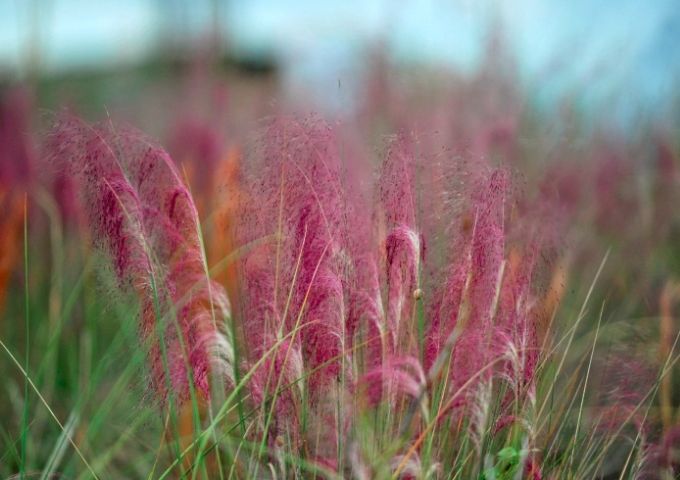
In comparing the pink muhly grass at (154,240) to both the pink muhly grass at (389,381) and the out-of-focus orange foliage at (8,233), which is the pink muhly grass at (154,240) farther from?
the out-of-focus orange foliage at (8,233)

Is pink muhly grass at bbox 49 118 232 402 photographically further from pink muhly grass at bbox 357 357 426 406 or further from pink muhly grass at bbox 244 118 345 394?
pink muhly grass at bbox 357 357 426 406

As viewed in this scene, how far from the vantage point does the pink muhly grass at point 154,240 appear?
116cm

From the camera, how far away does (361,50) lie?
241 centimetres

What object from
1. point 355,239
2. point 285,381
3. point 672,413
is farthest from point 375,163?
point 672,413

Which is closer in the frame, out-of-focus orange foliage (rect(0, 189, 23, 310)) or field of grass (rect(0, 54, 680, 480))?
field of grass (rect(0, 54, 680, 480))

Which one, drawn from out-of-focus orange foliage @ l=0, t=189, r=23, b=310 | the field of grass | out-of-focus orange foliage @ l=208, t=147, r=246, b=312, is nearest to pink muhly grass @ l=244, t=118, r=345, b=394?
the field of grass

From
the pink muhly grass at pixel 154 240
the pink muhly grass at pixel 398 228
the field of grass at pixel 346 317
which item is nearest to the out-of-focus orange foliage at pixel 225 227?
the field of grass at pixel 346 317

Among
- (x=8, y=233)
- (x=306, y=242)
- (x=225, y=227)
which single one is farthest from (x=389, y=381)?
(x=8, y=233)

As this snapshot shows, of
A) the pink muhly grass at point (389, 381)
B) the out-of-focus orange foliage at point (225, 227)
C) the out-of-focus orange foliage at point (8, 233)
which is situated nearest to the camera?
the pink muhly grass at point (389, 381)

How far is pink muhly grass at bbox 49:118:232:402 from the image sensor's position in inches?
45.5

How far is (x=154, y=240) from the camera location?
126cm

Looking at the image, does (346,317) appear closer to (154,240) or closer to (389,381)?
(389,381)

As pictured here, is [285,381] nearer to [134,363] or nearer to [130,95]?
[134,363]

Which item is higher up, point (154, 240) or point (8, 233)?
point (154, 240)
